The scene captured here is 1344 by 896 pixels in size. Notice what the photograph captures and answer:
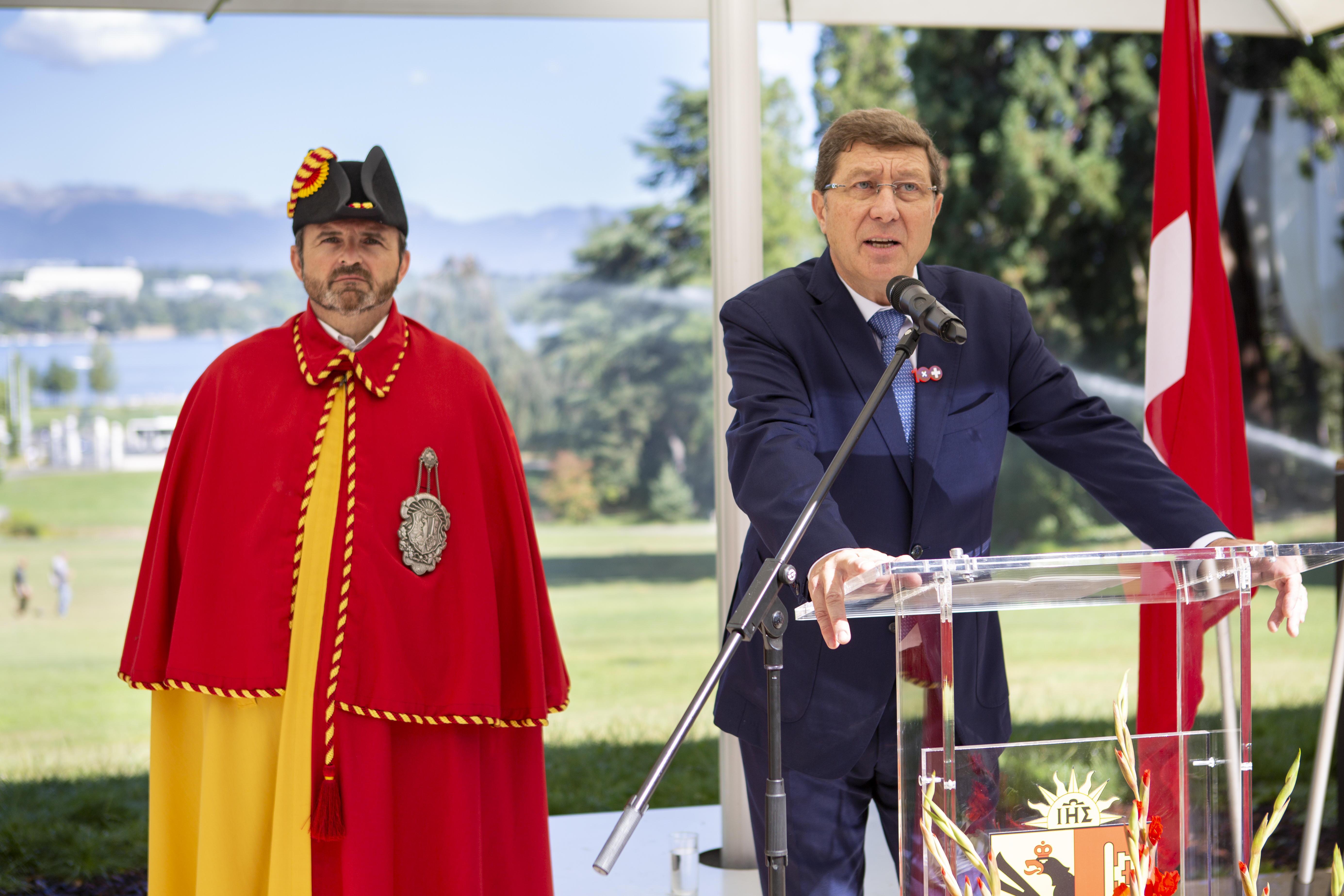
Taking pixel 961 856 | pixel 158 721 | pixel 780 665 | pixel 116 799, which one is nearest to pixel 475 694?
pixel 158 721

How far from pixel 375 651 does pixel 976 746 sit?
1.50 meters

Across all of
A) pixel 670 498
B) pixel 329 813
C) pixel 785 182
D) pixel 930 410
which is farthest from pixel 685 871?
pixel 785 182

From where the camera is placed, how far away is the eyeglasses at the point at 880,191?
230 centimetres

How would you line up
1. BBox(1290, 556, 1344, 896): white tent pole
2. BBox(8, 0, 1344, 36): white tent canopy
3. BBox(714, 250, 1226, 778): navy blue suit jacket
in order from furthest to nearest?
BBox(8, 0, 1344, 36): white tent canopy, BBox(1290, 556, 1344, 896): white tent pole, BBox(714, 250, 1226, 778): navy blue suit jacket

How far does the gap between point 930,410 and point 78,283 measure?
26.7 feet

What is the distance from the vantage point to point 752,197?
12.8 ft

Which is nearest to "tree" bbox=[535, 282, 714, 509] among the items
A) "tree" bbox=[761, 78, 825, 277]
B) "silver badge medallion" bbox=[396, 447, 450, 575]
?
"tree" bbox=[761, 78, 825, 277]

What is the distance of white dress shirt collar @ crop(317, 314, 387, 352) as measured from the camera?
2.79 m

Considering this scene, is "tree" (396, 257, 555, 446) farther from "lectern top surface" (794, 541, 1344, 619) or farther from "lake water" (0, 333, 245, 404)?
"lectern top surface" (794, 541, 1344, 619)

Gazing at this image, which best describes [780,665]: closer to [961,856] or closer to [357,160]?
[961,856]

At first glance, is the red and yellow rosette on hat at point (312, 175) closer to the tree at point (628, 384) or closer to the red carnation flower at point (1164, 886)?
the red carnation flower at point (1164, 886)

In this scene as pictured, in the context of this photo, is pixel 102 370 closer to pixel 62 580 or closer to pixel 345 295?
pixel 62 580

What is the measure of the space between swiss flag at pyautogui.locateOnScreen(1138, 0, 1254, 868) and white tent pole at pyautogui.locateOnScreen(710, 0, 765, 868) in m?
1.23

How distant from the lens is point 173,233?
29.2 feet
